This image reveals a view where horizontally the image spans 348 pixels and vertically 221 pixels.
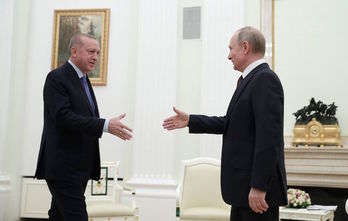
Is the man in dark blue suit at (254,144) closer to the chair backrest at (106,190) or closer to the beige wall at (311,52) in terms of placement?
the chair backrest at (106,190)

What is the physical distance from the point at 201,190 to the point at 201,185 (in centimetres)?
6

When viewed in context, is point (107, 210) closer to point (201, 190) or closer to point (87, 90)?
point (201, 190)

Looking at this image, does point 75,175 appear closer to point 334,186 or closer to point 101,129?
point 101,129

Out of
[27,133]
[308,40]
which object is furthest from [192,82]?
[27,133]

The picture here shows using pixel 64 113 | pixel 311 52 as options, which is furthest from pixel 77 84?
pixel 311 52

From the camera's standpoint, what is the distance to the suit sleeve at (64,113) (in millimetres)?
2787

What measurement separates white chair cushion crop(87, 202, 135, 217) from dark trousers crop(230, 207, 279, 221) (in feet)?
8.75

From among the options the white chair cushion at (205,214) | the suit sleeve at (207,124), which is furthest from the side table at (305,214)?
the suit sleeve at (207,124)

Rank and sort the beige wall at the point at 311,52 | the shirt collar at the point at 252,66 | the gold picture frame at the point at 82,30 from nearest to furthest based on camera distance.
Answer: the shirt collar at the point at 252,66 → the beige wall at the point at 311,52 → the gold picture frame at the point at 82,30

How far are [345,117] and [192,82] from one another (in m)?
2.19

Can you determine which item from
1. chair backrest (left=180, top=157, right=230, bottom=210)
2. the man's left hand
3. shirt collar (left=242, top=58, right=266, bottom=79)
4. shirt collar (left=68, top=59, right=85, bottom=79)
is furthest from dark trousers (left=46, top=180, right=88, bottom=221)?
chair backrest (left=180, top=157, right=230, bottom=210)

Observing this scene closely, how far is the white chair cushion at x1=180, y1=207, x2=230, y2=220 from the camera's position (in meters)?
4.38

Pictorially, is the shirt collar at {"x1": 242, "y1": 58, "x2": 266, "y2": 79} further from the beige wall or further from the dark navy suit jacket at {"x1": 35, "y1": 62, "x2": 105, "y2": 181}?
the beige wall

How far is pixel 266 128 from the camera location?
2.18 m
